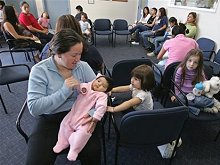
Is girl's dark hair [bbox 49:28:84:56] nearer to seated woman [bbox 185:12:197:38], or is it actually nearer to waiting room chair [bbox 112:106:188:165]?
waiting room chair [bbox 112:106:188:165]

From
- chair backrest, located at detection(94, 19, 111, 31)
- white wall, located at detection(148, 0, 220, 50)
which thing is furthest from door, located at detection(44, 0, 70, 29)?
white wall, located at detection(148, 0, 220, 50)

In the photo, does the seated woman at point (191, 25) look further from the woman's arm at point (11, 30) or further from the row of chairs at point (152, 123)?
the woman's arm at point (11, 30)

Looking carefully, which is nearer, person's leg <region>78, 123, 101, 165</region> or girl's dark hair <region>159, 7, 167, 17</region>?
person's leg <region>78, 123, 101, 165</region>

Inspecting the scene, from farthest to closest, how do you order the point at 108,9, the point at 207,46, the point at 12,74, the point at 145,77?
the point at 108,9 → the point at 207,46 → the point at 12,74 → the point at 145,77

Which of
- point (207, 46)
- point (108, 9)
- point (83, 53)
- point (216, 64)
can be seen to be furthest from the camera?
point (108, 9)

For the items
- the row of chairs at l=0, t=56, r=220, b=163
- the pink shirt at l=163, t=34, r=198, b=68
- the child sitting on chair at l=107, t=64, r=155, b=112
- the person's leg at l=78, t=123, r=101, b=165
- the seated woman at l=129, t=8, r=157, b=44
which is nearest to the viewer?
the row of chairs at l=0, t=56, r=220, b=163

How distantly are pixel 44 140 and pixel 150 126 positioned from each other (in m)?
0.74

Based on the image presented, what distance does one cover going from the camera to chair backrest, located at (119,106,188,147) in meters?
1.12

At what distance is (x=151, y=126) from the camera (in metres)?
1.20

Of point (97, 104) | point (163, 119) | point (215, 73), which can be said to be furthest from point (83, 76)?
point (215, 73)

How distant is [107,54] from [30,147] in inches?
143

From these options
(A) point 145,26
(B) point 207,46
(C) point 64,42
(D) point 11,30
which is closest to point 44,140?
(C) point 64,42

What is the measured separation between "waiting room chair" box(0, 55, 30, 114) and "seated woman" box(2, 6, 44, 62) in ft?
2.81

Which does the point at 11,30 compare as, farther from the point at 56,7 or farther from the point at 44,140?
the point at 56,7
